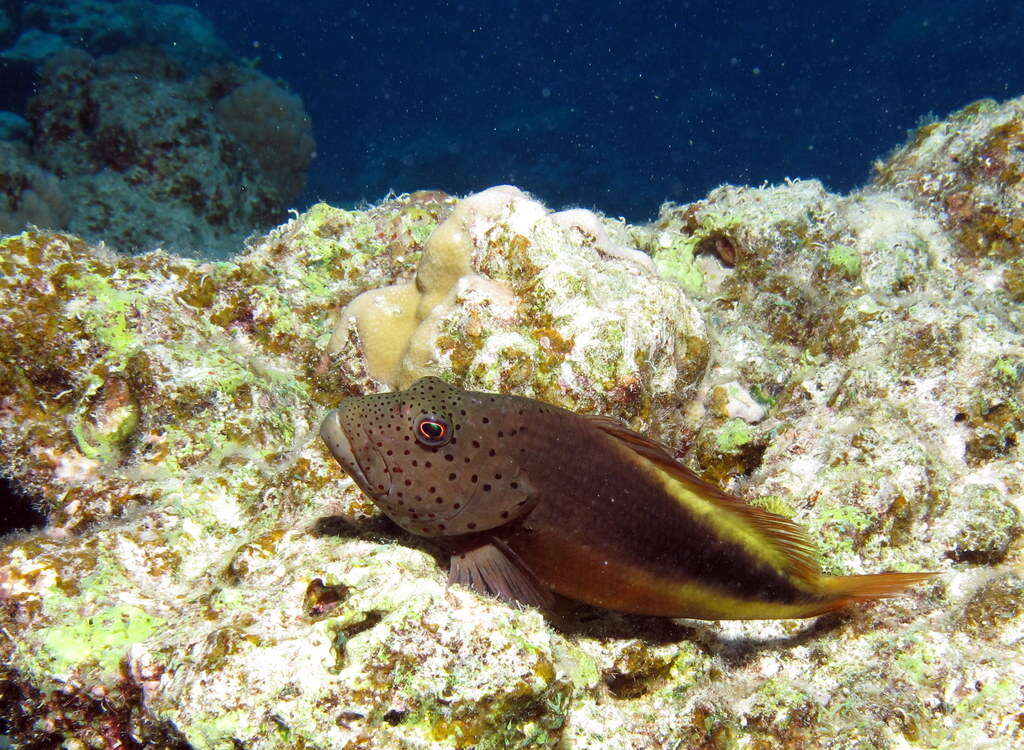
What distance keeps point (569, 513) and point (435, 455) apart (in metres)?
0.72

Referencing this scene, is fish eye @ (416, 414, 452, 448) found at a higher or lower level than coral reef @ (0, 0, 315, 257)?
lower

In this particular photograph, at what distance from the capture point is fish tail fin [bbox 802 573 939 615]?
2824mm

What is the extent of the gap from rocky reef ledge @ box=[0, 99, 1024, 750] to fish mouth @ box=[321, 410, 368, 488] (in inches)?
14.8

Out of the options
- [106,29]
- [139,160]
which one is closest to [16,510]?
[139,160]

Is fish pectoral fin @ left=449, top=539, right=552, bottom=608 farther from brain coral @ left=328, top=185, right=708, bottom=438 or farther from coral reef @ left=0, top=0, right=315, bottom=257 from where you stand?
coral reef @ left=0, top=0, right=315, bottom=257

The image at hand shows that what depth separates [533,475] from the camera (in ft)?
8.98

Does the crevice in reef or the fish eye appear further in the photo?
the crevice in reef

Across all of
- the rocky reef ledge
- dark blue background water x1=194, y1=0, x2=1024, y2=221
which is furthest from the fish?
dark blue background water x1=194, y1=0, x2=1024, y2=221

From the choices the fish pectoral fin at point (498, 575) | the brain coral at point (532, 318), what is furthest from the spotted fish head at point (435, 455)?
the brain coral at point (532, 318)

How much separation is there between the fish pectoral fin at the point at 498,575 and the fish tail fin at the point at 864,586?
4.66ft

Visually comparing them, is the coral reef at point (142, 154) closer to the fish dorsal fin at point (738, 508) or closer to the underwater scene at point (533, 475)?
the underwater scene at point (533, 475)

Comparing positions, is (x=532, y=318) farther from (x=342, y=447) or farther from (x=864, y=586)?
(x=864, y=586)

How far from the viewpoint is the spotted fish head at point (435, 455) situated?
8.41 ft

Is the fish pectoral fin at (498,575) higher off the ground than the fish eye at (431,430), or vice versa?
the fish eye at (431,430)
